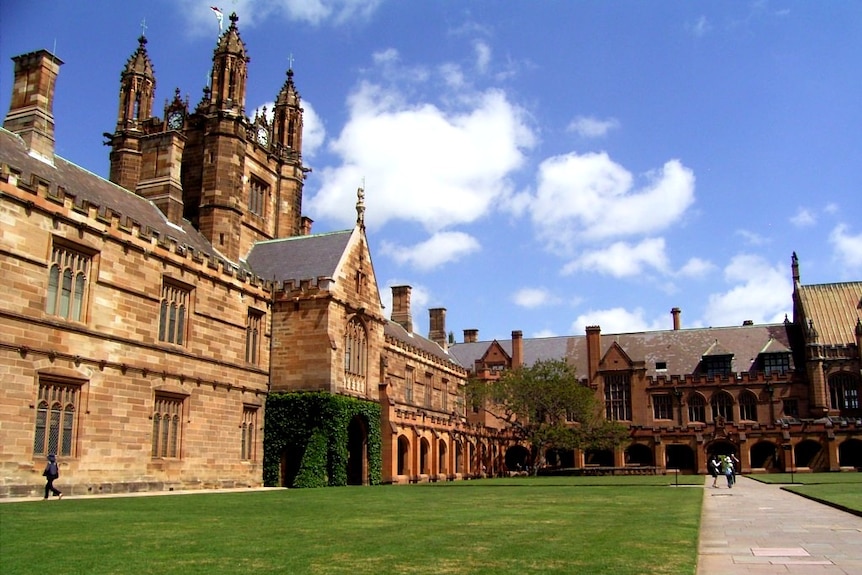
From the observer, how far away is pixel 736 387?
63656 millimetres

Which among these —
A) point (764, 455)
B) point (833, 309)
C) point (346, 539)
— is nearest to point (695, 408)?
point (764, 455)

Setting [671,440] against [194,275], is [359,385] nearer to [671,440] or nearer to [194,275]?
[194,275]

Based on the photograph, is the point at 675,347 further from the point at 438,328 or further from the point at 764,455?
the point at 438,328

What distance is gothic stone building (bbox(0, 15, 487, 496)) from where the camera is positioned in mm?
23109

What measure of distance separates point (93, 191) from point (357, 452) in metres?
16.3

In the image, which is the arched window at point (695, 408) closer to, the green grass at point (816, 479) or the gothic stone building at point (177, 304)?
the green grass at point (816, 479)

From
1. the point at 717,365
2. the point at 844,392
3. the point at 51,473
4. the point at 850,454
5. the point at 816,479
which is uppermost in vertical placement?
the point at 717,365

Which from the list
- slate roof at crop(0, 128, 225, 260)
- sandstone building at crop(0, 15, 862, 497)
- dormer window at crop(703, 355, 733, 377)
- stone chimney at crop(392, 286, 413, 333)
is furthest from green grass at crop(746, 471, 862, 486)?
slate roof at crop(0, 128, 225, 260)

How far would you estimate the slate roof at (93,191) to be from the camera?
25.8 meters

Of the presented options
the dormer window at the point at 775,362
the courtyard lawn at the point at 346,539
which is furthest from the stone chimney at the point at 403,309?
the courtyard lawn at the point at 346,539

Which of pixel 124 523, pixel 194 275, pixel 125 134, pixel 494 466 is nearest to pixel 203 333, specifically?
pixel 194 275

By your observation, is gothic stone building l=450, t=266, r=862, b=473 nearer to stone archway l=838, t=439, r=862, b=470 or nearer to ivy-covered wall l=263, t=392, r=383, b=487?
stone archway l=838, t=439, r=862, b=470

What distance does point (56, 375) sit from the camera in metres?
23.4

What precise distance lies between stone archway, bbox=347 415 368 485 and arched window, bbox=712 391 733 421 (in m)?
37.0
